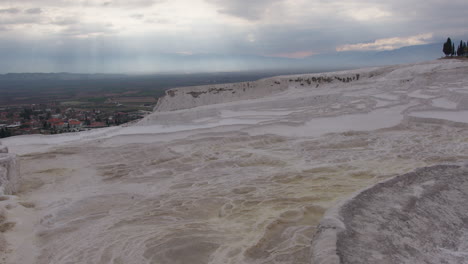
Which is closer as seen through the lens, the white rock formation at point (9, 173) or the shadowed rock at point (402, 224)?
the shadowed rock at point (402, 224)

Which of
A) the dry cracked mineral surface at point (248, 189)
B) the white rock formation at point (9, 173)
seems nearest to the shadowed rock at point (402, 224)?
the dry cracked mineral surface at point (248, 189)

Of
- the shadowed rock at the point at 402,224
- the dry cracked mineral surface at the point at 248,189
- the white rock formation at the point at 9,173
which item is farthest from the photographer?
the white rock formation at the point at 9,173

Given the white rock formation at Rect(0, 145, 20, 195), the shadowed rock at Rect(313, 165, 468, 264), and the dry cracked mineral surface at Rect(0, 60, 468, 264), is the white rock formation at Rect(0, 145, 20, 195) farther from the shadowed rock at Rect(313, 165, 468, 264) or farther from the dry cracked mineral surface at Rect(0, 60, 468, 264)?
the shadowed rock at Rect(313, 165, 468, 264)

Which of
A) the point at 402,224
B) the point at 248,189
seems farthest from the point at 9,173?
the point at 402,224

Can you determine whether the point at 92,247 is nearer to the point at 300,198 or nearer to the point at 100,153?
the point at 300,198

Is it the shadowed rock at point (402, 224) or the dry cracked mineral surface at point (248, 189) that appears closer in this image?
the shadowed rock at point (402, 224)

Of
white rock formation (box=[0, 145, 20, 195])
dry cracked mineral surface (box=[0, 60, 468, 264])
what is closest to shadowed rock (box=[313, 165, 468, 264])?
dry cracked mineral surface (box=[0, 60, 468, 264])

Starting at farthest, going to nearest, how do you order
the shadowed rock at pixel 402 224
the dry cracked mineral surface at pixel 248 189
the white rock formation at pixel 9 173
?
the white rock formation at pixel 9 173 → the dry cracked mineral surface at pixel 248 189 → the shadowed rock at pixel 402 224

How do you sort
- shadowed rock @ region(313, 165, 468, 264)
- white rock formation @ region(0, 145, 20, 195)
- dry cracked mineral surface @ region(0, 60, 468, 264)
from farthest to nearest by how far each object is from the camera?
1. white rock formation @ region(0, 145, 20, 195)
2. dry cracked mineral surface @ region(0, 60, 468, 264)
3. shadowed rock @ region(313, 165, 468, 264)

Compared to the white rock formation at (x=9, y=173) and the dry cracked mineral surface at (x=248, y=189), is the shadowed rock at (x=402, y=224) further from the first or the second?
the white rock formation at (x=9, y=173)

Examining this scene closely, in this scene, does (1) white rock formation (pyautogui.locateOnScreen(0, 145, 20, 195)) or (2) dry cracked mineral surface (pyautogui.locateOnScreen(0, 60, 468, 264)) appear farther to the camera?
(1) white rock formation (pyautogui.locateOnScreen(0, 145, 20, 195))
